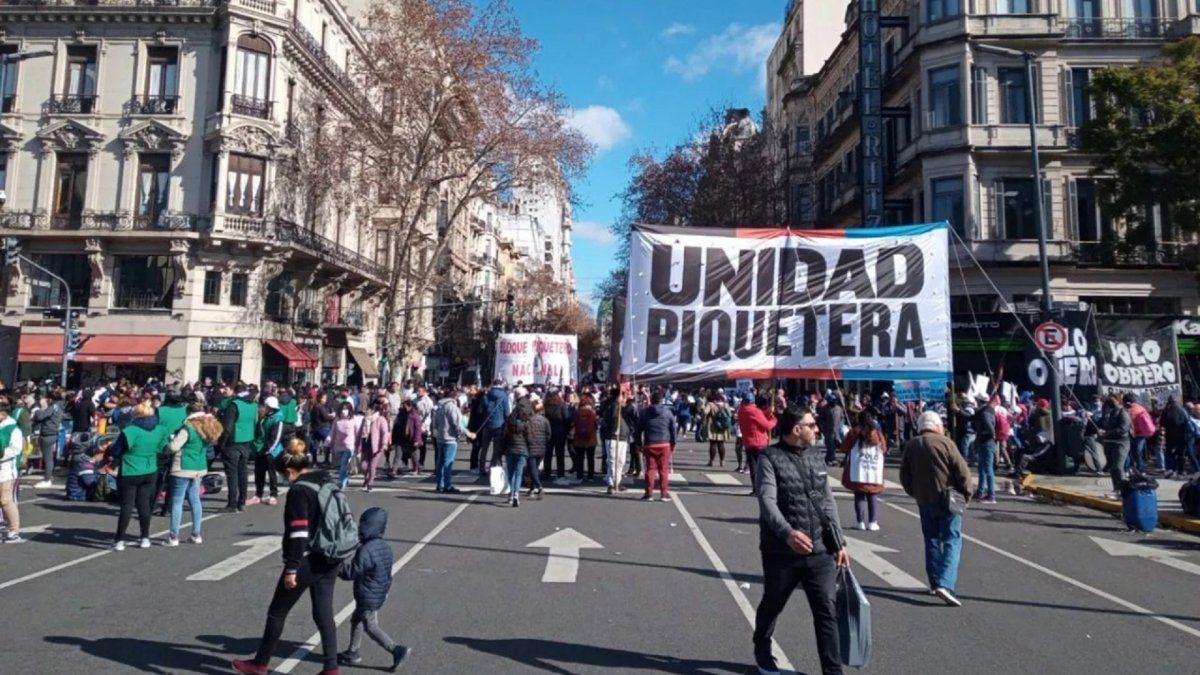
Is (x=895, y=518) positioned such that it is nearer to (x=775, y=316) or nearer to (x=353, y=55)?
(x=775, y=316)

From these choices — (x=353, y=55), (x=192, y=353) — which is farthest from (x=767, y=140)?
(x=192, y=353)

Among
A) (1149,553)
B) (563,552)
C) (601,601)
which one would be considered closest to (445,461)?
(563,552)

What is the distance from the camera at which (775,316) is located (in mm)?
12039

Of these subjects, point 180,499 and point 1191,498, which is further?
point 1191,498

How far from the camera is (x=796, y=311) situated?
12.1 metres

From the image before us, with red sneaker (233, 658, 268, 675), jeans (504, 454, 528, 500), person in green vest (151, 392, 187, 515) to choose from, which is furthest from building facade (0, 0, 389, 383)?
red sneaker (233, 658, 268, 675)

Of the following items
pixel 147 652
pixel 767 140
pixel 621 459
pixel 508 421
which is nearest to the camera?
pixel 147 652

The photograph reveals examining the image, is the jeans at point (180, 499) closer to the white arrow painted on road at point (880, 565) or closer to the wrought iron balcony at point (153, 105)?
the white arrow painted on road at point (880, 565)

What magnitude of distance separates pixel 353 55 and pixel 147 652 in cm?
4267

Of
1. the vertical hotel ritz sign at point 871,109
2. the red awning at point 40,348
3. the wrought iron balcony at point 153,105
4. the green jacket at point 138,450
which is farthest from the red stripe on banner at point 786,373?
the red awning at point 40,348

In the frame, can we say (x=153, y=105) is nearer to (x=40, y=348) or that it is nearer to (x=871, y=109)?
(x=40, y=348)

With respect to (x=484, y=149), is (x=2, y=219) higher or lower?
lower

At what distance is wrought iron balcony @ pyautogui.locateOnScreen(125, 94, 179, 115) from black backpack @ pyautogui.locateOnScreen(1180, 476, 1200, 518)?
3650 cm

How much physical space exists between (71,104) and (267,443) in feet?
96.1
